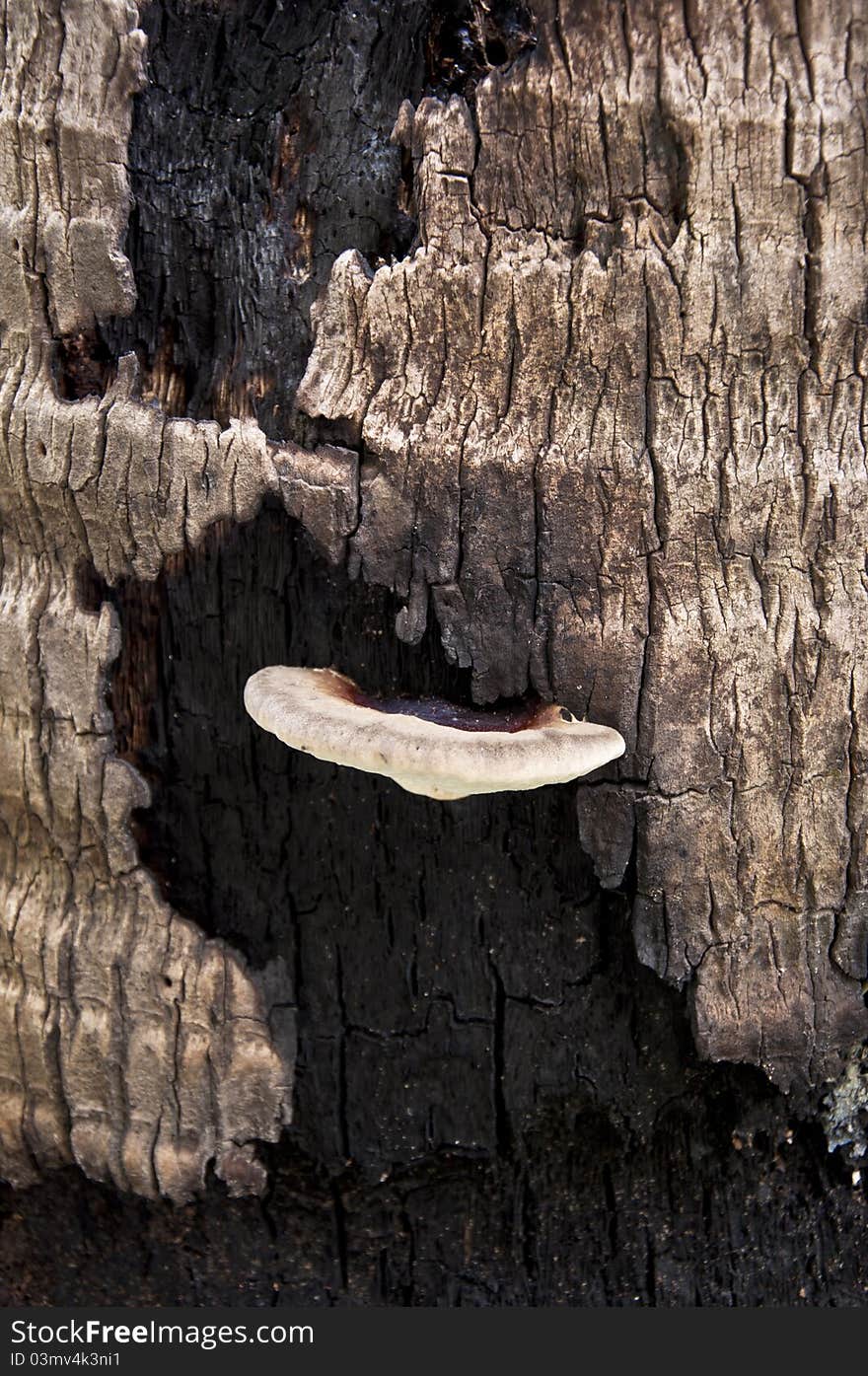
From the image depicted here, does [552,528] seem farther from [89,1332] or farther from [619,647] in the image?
[89,1332]

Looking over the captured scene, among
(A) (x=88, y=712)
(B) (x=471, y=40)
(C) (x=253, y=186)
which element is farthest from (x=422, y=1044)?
(B) (x=471, y=40)

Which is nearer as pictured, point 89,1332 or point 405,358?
point 405,358

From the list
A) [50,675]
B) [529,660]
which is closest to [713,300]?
[529,660]

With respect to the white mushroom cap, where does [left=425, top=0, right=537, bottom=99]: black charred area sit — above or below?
above

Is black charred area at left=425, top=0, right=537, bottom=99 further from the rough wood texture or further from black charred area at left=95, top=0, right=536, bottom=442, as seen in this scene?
the rough wood texture

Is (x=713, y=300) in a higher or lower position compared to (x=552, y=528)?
higher

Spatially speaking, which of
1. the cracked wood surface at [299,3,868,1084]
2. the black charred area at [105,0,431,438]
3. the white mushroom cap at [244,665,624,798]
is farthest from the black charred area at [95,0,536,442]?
the white mushroom cap at [244,665,624,798]
